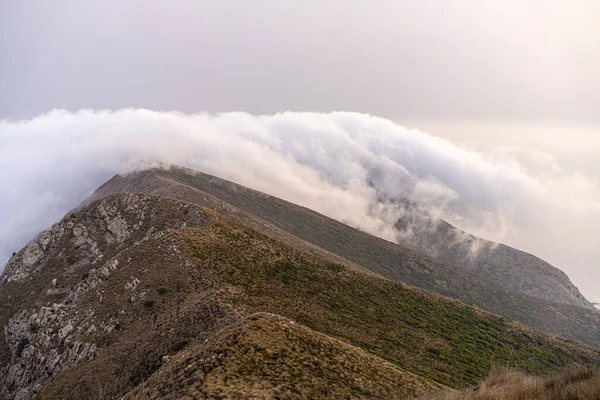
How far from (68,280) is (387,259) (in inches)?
4524

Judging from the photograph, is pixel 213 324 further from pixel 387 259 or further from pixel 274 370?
pixel 387 259

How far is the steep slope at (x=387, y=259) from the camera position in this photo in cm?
13262

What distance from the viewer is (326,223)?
156625mm

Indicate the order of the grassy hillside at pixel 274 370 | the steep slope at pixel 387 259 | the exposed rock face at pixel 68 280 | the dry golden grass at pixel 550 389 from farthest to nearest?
the steep slope at pixel 387 259, the exposed rock face at pixel 68 280, the grassy hillside at pixel 274 370, the dry golden grass at pixel 550 389

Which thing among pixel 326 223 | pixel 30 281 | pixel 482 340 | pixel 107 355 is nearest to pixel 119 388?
pixel 107 355

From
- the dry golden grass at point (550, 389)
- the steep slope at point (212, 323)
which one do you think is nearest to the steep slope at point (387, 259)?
the steep slope at point (212, 323)

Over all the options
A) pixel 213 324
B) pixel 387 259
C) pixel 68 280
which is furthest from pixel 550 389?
pixel 387 259

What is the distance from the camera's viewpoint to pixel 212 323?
1237 inches

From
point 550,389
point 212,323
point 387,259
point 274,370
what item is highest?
point 387,259

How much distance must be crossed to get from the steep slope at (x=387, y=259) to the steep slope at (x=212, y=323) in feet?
220

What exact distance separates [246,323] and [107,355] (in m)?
17.3

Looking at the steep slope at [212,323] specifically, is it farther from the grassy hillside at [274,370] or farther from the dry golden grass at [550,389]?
the dry golden grass at [550,389]

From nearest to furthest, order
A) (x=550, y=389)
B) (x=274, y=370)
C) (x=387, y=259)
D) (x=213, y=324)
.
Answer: (x=550, y=389), (x=274, y=370), (x=213, y=324), (x=387, y=259)

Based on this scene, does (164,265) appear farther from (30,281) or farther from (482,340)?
(482,340)
